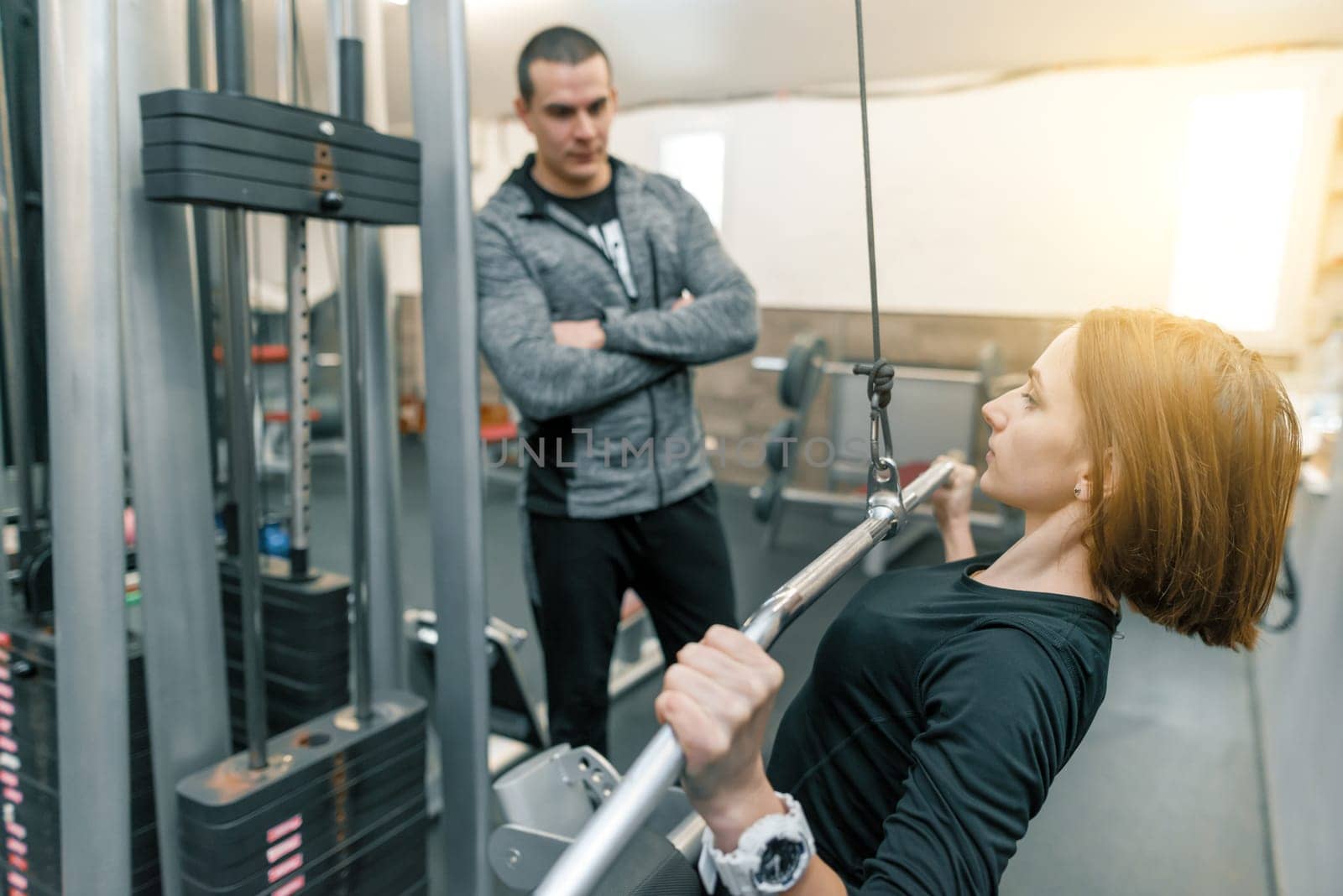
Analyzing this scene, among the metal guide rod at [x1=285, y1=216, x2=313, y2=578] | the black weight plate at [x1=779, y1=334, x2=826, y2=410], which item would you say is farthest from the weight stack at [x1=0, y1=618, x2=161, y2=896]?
the black weight plate at [x1=779, y1=334, x2=826, y2=410]

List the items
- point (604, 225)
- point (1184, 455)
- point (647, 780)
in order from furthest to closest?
point (604, 225), point (1184, 455), point (647, 780)

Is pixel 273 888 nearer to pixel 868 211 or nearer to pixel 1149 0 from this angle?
pixel 868 211

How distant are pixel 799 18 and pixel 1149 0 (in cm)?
130

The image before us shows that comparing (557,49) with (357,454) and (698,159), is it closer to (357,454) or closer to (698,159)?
(357,454)

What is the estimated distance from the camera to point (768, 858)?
0.47 m

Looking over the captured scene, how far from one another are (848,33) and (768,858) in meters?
1.36

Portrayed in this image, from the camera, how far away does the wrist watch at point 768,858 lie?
47 cm

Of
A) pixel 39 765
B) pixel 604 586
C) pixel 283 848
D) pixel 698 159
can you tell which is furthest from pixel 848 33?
pixel 698 159

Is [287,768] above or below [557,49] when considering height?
below

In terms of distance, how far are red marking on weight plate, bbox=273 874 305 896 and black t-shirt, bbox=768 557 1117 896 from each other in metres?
0.64

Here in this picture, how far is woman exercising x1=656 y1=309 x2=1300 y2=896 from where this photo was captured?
0.47 m

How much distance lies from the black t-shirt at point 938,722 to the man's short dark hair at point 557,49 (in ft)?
3.11

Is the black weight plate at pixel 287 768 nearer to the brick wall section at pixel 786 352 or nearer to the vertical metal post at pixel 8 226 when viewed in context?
the vertical metal post at pixel 8 226

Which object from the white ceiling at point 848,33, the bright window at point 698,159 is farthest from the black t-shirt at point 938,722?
the bright window at point 698,159
